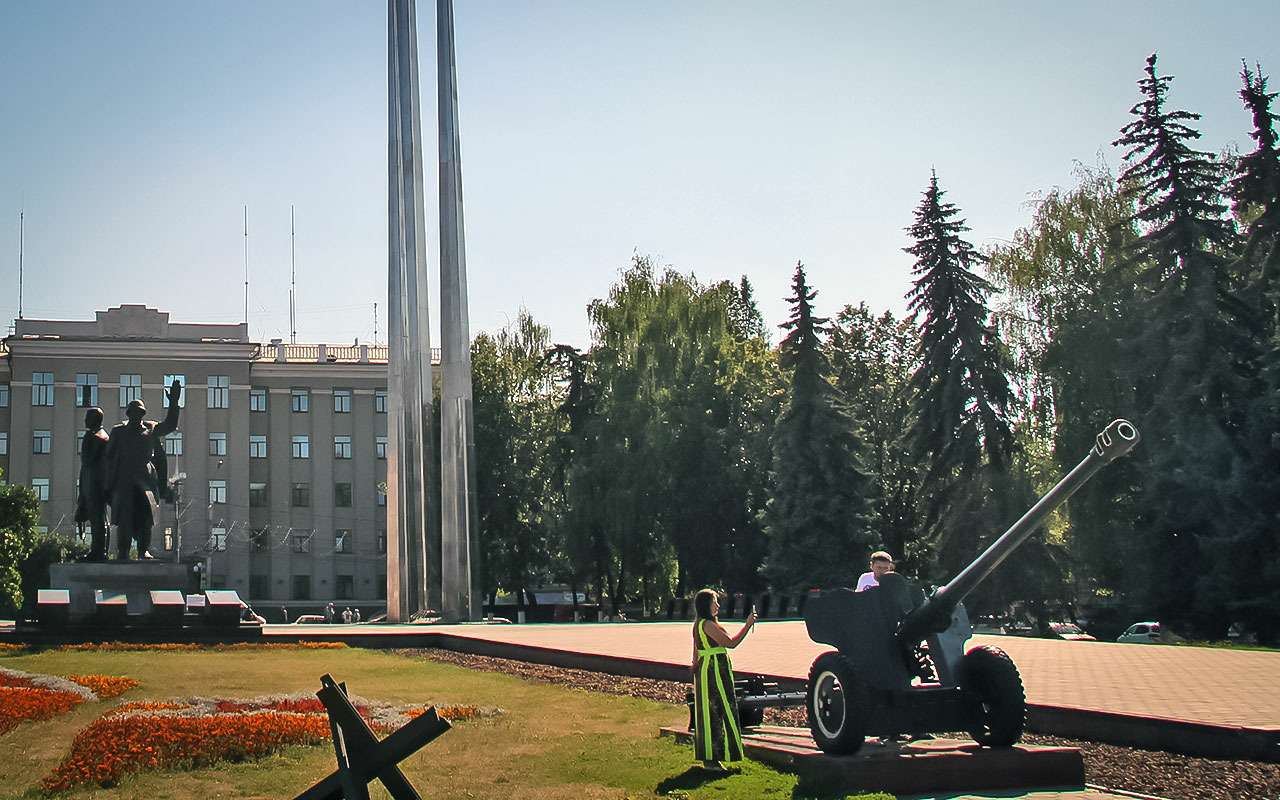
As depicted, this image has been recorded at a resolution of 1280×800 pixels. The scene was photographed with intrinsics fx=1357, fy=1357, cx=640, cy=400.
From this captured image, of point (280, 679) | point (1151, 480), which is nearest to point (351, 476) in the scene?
point (1151, 480)

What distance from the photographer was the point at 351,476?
6412 cm

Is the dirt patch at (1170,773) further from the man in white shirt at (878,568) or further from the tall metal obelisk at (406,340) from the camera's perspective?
the tall metal obelisk at (406,340)

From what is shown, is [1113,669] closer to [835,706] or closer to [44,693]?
[835,706]

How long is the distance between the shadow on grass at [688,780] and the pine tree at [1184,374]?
20330mm

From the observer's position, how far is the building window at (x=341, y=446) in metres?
64.1

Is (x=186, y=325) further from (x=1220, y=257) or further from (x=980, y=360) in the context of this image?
(x=1220, y=257)

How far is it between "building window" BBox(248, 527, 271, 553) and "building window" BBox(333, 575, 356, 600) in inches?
136

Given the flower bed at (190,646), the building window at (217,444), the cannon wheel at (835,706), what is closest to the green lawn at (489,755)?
the cannon wheel at (835,706)

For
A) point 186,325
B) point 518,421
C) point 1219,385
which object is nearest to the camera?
point 1219,385

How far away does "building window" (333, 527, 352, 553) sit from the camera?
62.9m

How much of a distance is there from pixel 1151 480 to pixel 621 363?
21.6 metres

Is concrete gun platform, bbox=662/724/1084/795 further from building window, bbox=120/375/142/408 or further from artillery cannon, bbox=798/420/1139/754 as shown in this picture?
building window, bbox=120/375/142/408

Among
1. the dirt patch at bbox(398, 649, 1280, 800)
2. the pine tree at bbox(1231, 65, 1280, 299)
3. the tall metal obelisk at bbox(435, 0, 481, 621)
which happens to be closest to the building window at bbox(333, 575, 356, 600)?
the tall metal obelisk at bbox(435, 0, 481, 621)

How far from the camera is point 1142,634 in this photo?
34438 millimetres
